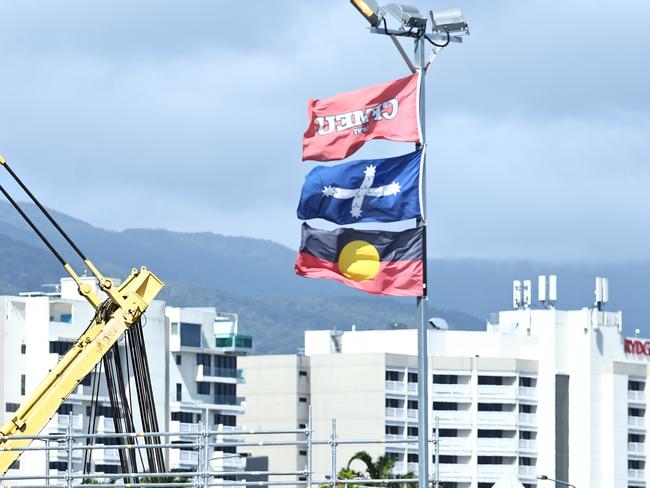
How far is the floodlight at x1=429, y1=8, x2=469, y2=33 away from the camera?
135 ft

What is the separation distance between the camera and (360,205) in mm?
42062

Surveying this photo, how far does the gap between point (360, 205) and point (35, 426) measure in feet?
136

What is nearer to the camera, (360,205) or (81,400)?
(360,205)

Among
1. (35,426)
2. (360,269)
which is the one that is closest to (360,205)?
→ (360,269)

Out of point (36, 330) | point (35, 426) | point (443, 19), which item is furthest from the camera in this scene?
point (36, 330)

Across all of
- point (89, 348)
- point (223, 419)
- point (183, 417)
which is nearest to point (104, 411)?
point (183, 417)

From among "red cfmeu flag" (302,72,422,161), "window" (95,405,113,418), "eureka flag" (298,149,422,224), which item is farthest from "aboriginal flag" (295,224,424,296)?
"window" (95,405,113,418)

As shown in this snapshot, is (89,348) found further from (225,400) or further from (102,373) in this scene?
(225,400)

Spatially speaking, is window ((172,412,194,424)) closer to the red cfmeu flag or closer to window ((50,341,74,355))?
window ((50,341,74,355))

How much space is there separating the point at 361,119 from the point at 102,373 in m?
131

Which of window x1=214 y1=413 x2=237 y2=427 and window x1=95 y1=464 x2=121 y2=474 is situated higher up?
window x1=214 y1=413 x2=237 y2=427

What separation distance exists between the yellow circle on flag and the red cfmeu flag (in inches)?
76.4

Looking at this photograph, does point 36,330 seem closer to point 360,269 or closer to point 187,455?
point 187,455

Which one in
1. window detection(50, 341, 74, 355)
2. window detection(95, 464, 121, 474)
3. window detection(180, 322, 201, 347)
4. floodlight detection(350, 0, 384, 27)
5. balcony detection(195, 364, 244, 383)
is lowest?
window detection(95, 464, 121, 474)
